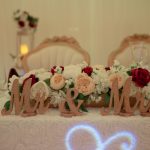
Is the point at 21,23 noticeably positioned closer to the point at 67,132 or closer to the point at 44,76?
the point at 44,76

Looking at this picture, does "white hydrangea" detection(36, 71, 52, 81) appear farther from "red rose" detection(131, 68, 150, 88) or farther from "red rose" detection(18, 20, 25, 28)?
"red rose" detection(18, 20, 25, 28)

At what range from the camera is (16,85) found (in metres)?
1.12

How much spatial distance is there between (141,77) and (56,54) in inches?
48.8

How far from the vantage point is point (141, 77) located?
3.69 feet

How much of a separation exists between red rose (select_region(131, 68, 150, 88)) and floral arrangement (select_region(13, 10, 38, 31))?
2.45 m

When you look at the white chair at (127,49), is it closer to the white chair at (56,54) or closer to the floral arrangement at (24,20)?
the white chair at (56,54)

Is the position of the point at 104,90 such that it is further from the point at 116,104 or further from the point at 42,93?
the point at 42,93

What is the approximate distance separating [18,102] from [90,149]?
350 millimetres

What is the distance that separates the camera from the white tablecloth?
3.49 feet

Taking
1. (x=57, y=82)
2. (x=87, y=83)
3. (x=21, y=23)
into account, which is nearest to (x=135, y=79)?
(x=87, y=83)

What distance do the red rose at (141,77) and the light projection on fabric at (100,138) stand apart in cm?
21

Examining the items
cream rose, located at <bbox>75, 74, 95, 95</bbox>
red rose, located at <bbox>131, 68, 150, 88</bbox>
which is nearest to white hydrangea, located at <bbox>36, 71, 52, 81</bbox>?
cream rose, located at <bbox>75, 74, 95, 95</bbox>

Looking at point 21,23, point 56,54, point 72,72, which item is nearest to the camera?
point 72,72

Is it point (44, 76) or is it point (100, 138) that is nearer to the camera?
point (100, 138)
